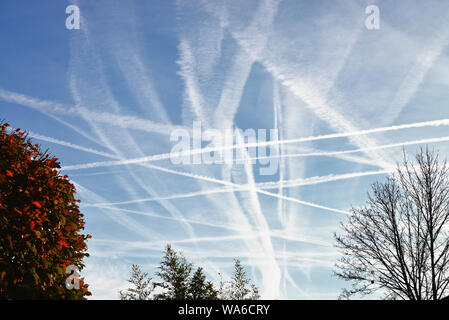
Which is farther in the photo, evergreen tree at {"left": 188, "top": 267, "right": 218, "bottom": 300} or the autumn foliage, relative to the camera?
evergreen tree at {"left": 188, "top": 267, "right": 218, "bottom": 300}

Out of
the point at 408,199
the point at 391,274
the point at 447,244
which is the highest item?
the point at 408,199

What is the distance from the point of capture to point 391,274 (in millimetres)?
21422

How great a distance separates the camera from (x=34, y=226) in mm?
9539

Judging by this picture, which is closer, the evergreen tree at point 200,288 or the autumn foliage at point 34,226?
the autumn foliage at point 34,226

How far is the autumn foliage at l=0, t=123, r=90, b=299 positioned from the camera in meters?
9.04

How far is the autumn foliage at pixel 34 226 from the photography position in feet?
29.7

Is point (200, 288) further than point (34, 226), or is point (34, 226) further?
point (200, 288)

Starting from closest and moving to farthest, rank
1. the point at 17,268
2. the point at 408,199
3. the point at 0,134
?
1. the point at 17,268
2. the point at 0,134
3. the point at 408,199

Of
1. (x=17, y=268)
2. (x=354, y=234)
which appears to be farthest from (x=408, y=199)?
(x=17, y=268)
